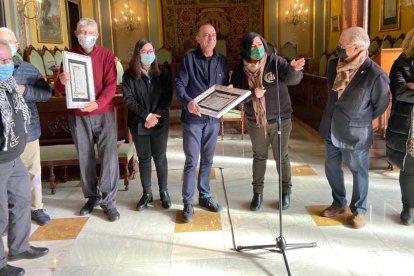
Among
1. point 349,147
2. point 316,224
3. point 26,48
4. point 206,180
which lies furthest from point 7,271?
point 26,48

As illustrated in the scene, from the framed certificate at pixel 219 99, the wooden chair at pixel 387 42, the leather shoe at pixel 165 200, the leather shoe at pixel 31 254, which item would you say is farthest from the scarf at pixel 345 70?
the wooden chair at pixel 387 42

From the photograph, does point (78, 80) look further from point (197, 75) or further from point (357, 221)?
point (357, 221)

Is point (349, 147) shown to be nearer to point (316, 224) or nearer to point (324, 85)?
point (316, 224)

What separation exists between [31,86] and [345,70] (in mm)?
2177

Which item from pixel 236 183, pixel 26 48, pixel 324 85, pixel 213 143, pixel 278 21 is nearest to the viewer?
pixel 213 143

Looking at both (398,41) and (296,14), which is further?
(296,14)

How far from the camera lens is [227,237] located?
2.97 meters

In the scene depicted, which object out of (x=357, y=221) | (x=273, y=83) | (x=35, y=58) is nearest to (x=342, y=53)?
(x=273, y=83)

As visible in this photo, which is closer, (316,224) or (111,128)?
(316,224)

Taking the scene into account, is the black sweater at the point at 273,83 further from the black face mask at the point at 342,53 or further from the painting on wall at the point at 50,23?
the painting on wall at the point at 50,23

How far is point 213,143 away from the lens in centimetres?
332

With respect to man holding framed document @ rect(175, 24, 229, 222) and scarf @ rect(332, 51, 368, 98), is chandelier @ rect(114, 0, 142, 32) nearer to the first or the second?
man holding framed document @ rect(175, 24, 229, 222)

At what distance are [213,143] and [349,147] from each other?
1003 mm

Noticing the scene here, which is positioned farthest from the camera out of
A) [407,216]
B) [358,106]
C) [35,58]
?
[35,58]
